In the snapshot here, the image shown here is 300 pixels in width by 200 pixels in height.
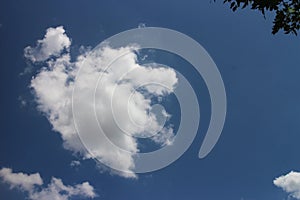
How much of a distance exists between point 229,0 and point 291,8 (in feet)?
8.86

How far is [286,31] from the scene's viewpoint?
13.4 metres

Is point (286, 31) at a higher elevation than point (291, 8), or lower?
lower

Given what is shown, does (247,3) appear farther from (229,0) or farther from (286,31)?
(286,31)

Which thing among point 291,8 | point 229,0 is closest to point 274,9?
point 291,8

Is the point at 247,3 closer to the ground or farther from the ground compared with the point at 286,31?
farther from the ground

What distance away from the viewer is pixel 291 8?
44.5 feet

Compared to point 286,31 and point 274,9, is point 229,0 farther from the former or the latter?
point 286,31

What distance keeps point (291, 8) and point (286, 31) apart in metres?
1.09

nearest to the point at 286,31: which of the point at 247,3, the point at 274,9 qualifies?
the point at 274,9

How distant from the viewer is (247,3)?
13.5 meters

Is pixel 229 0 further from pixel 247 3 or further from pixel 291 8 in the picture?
pixel 291 8

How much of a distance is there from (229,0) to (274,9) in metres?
1.91

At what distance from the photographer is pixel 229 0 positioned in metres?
13.5

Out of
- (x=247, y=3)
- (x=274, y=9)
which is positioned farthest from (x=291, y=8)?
(x=247, y=3)
